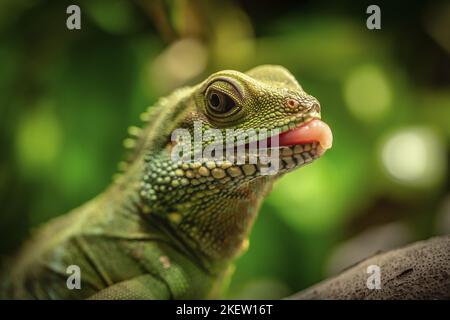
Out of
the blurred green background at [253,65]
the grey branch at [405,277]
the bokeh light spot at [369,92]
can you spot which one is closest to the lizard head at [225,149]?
the grey branch at [405,277]

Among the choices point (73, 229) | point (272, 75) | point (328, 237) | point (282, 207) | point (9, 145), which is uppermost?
point (272, 75)

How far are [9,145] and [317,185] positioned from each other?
2.23 meters

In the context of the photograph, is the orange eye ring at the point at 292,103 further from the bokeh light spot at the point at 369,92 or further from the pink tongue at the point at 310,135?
the bokeh light spot at the point at 369,92

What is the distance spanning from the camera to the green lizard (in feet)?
6.03

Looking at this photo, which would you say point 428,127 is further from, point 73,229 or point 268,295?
point 73,229

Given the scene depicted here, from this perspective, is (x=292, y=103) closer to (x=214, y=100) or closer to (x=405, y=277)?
(x=214, y=100)

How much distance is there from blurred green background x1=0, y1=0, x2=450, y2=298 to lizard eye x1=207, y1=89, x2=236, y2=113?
124cm

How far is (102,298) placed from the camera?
6.27 feet

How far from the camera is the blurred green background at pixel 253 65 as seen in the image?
10.9ft

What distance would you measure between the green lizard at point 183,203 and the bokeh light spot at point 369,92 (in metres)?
1.77

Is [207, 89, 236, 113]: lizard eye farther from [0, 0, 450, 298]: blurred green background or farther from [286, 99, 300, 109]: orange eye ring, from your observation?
[0, 0, 450, 298]: blurred green background
